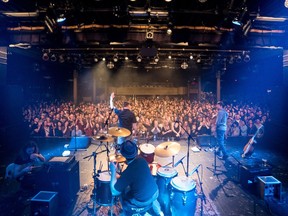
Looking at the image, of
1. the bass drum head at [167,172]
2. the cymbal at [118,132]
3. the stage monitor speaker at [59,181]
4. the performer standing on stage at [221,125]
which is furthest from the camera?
the performer standing on stage at [221,125]

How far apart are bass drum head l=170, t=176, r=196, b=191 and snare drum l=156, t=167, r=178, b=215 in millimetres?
144

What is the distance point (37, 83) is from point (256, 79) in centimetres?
1334

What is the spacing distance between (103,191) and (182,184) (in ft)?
4.29

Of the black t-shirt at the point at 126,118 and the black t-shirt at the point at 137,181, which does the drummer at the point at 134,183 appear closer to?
the black t-shirt at the point at 137,181

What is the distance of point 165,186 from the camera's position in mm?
3371

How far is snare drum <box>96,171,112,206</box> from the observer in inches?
132

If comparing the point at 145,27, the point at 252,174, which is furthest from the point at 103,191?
the point at 145,27

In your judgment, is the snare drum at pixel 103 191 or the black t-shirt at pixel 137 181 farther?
the snare drum at pixel 103 191

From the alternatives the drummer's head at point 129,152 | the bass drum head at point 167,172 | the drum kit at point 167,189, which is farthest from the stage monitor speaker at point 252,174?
the drummer's head at point 129,152

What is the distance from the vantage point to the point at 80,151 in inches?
279

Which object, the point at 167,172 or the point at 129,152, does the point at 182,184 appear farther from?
the point at 129,152

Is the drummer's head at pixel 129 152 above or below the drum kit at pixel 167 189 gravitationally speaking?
above

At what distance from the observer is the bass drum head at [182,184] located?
302cm

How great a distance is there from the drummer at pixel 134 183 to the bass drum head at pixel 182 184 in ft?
1.78
